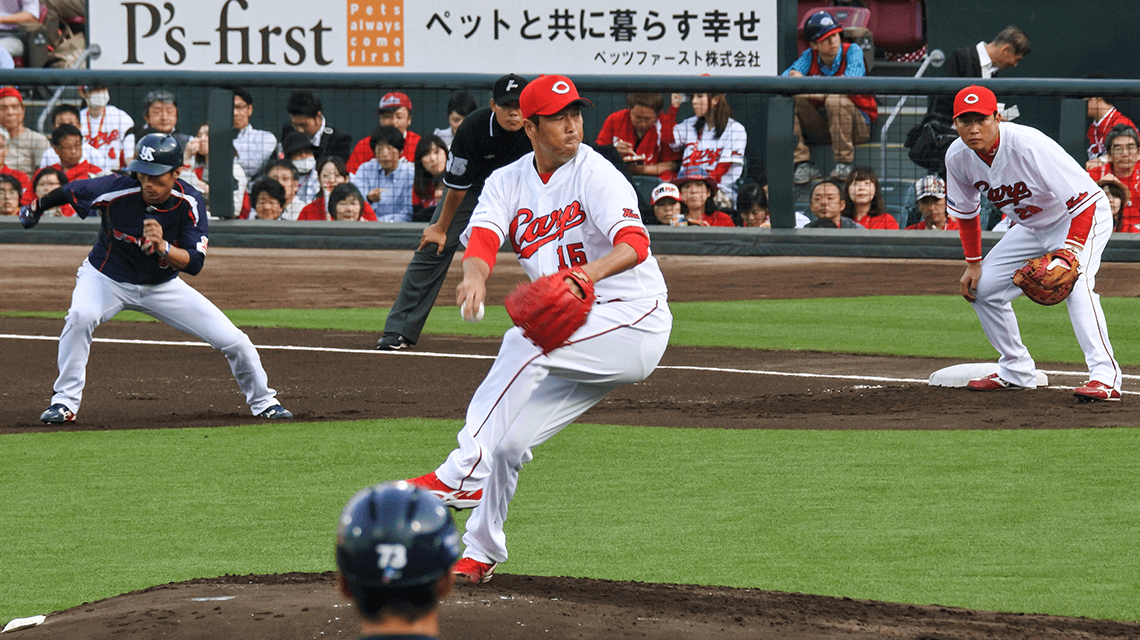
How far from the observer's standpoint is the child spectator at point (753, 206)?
1205cm

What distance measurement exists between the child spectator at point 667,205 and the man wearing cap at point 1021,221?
12.7 ft

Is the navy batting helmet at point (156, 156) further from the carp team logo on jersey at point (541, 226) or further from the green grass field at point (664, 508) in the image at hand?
the carp team logo on jersey at point (541, 226)

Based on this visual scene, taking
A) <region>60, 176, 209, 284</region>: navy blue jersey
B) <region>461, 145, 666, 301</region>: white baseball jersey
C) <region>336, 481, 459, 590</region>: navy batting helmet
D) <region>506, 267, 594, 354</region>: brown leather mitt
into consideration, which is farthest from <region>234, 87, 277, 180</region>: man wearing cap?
<region>336, 481, 459, 590</region>: navy batting helmet

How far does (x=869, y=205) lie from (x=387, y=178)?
402 cm

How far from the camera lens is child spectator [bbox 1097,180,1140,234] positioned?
11336mm

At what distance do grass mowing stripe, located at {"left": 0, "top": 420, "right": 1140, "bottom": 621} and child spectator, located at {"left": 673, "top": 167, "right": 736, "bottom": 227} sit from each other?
4886mm

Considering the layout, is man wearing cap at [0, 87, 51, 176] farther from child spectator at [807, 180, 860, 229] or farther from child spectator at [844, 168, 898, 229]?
child spectator at [844, 168, 898, 229]

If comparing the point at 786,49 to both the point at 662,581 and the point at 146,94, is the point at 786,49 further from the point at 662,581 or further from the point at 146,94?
the point at 662,581

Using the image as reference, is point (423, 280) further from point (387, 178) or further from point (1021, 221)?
point (1021, 221)

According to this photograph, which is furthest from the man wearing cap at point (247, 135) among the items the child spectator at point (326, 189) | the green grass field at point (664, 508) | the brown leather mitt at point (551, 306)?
the brown leather mitt at point (551, 306)

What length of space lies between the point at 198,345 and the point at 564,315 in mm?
6820

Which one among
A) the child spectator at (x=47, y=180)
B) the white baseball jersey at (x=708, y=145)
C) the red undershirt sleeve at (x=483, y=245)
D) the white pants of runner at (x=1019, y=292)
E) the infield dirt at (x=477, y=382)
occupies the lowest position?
the infield dirt at (x=477, y=382)

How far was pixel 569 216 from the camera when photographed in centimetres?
474

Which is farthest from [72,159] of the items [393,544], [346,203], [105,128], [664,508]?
[393,544]
